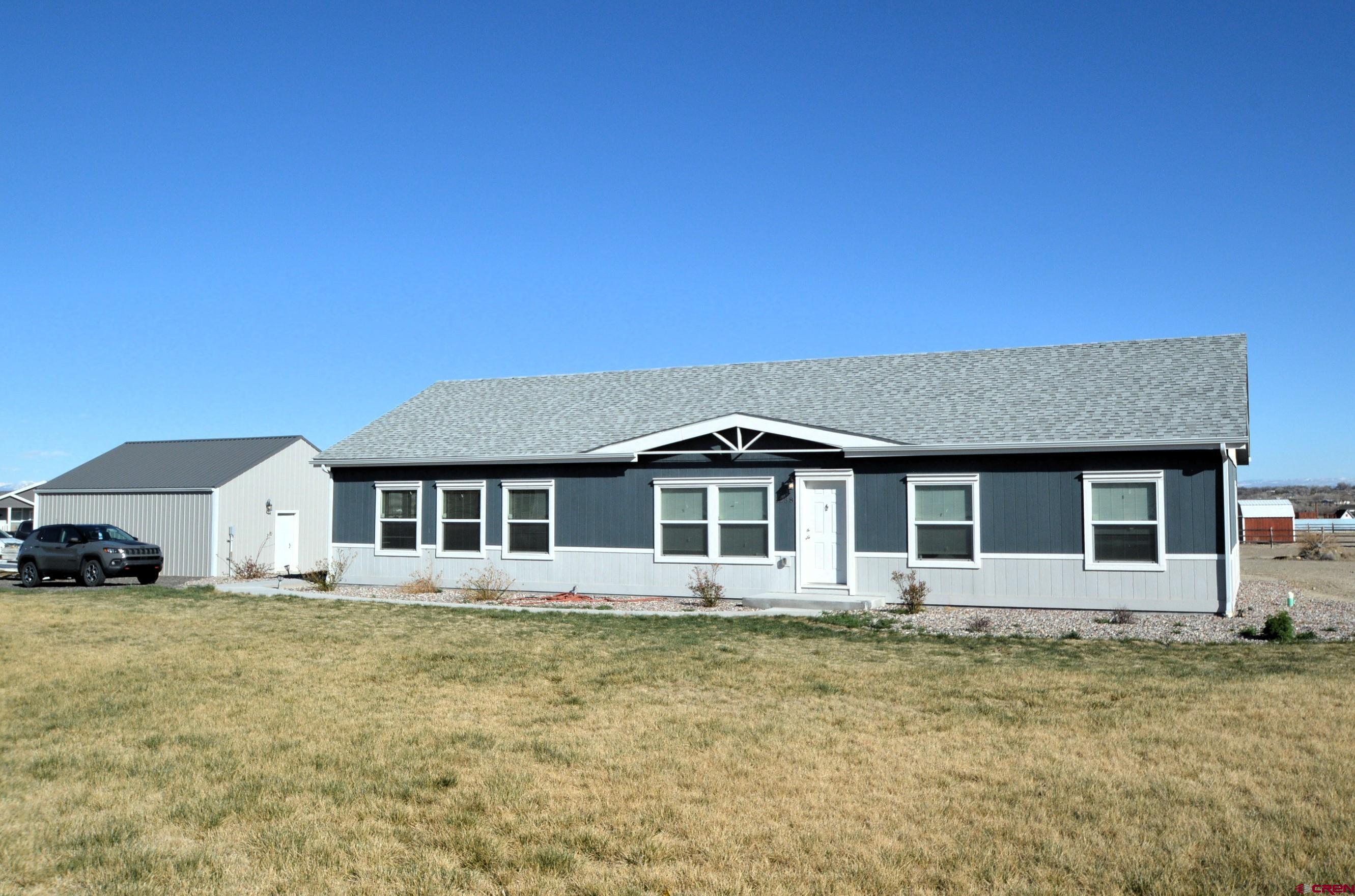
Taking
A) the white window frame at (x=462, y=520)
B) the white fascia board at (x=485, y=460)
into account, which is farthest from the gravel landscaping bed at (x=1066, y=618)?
the white fascia board at (x=485, y=460)

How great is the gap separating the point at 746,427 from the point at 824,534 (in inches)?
98.9

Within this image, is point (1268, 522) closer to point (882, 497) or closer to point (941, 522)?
point (941, 522)

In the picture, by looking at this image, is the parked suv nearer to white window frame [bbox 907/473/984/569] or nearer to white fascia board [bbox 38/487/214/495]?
white fascia board [bbox 38/487/214/495]

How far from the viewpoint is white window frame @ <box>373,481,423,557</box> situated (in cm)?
2372

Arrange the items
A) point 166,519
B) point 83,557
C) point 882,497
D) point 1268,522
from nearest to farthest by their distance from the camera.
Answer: point 882,497
point 83,557
point 166,519
point 1268,522

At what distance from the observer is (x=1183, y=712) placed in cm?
937

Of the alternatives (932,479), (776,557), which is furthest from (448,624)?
(932,479)

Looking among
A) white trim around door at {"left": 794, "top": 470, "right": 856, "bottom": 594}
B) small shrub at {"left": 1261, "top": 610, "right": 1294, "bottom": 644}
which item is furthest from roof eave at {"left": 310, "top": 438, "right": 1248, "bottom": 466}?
small shrub at {"left": 1261, "top": 610, "right": 1294, "bottom": 644}

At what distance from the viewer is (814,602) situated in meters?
18.9

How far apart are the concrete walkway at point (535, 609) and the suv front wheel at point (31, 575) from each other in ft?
25.5

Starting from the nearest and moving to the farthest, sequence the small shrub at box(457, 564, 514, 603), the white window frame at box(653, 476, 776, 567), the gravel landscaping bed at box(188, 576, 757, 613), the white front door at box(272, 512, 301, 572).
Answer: the gravel landscaping bed at box(188, 576, 757, 613) → the white window frame at box(653, 476, 776, 567) → the small shrub at box(457, 564, 514, 603) → the white front door at box(272, 512, 301, 572)

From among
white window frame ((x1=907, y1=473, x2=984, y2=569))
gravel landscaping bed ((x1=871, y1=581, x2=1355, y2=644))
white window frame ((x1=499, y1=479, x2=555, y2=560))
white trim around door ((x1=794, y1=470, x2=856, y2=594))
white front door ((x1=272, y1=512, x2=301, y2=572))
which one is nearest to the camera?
gravel landscaping bed ((x1=871, y1=581, x2=1355, y2=644))

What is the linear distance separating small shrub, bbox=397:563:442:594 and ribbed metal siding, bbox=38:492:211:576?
459 inches

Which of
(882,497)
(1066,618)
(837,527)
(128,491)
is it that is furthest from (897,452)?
(128,491)
